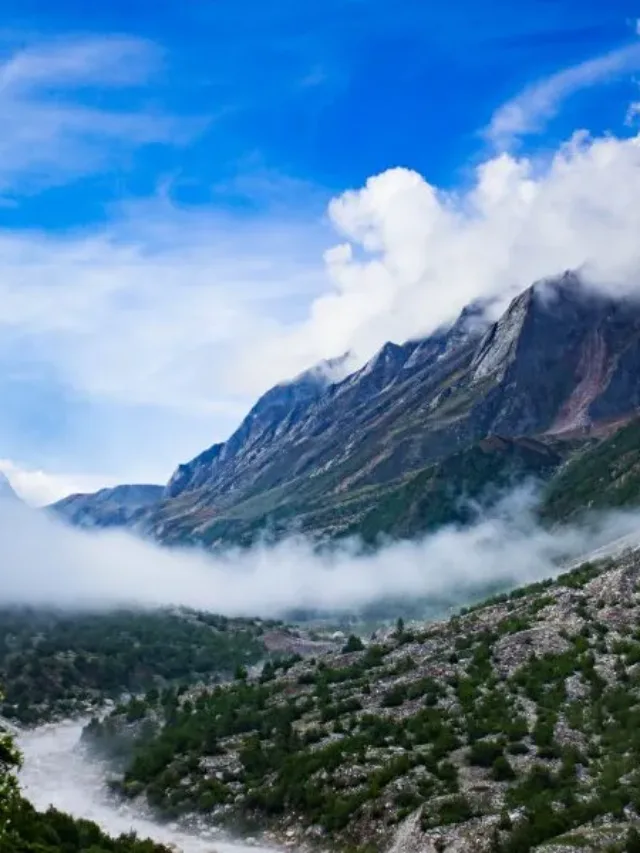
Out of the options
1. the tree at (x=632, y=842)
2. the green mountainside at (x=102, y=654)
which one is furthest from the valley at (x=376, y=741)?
the green mountainside at (x=102, y=654)

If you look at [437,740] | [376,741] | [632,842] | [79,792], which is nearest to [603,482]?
[376,741]

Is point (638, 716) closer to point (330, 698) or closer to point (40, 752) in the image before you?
point (330, 698)

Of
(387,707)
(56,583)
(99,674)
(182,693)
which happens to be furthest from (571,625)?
(56,583)

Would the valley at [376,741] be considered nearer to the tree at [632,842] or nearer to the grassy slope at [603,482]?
the tree at [632,842]

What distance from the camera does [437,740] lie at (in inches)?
2052

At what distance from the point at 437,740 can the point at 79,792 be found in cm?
2582

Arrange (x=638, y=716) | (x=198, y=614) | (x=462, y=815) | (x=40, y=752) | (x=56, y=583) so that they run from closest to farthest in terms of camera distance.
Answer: (x=462, y=815), (x=638, y=716), (x=40, y=752), (x=198, y=614), (x=56, y=583)

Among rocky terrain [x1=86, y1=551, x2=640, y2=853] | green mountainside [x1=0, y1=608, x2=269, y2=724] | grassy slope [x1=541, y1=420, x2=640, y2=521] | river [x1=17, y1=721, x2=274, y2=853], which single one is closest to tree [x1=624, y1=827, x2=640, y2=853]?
rocky terrain [x1=86, y1=551, x2=640, y2=853]

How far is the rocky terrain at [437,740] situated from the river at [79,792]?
1.68 meters

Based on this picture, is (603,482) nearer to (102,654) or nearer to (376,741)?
(102,654)

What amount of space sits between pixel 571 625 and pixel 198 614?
343 ft

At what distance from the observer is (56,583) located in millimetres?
177625

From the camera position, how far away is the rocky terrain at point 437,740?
40500 millimetres

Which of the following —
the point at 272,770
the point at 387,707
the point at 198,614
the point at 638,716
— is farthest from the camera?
the point at 198,614
